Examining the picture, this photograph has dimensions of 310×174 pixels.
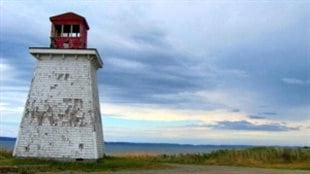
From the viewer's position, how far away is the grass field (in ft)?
84.0

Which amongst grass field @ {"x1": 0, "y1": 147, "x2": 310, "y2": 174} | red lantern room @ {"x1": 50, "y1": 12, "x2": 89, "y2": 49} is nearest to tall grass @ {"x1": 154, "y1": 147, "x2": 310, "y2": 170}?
grass field @ {"x1": 0, "y1": 147, "x2": 310, "y2": 174}

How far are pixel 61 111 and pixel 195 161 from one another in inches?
528

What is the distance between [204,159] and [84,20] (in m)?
15.6

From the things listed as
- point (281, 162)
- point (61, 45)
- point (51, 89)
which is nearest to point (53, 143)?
point (51, 89)

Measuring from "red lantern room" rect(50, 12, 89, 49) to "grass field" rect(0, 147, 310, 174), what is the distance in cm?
694

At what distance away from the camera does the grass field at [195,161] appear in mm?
25594

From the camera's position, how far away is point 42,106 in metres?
27.8

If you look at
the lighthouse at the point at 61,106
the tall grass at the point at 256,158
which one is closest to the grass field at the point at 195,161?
the tall grass at the point at 256,158

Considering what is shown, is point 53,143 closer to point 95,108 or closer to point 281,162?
point 95,108

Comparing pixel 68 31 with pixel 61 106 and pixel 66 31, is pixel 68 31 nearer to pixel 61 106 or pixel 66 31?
pixel 66 31

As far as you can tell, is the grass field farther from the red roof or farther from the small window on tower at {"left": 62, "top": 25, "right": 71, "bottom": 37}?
the red roof

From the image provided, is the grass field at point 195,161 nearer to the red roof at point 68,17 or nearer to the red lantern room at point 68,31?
the red lantern room at point 68,31

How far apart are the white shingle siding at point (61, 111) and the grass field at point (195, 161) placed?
2.75ft

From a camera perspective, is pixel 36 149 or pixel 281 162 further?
pixel 281 162
